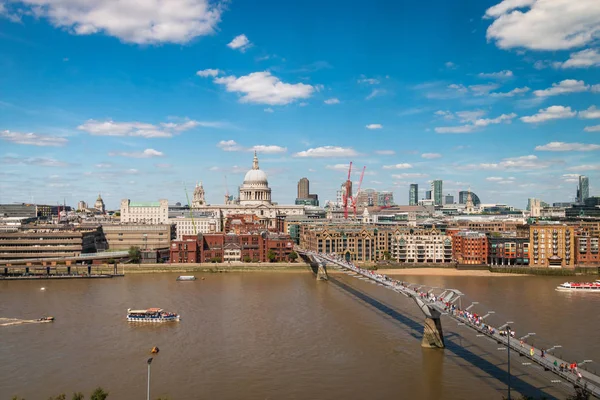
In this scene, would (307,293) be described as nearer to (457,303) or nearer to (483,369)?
(457,303)

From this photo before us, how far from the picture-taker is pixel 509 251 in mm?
61281

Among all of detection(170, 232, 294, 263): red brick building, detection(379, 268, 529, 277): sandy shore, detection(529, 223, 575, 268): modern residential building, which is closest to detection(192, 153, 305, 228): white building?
detection(170, 232, 294, 263): red brick building

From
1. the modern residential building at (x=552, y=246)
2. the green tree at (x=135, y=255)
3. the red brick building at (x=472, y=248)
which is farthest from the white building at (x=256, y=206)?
the modern residential building at (x=552, y=246)

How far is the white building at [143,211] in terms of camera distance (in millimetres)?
100625

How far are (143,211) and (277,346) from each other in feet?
265

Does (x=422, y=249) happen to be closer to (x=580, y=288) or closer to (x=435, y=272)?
(x=435, y=272)

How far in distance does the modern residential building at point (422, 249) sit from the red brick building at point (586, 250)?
46.6ft

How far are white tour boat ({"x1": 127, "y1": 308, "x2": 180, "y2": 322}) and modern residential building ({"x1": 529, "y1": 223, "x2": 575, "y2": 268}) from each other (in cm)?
4418

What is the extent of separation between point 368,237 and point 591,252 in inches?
1015

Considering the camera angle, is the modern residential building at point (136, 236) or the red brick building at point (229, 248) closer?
the red brick building at point (229, 248)

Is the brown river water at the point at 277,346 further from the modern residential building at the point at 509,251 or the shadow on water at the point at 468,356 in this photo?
the modern residential building at the point at 509,251

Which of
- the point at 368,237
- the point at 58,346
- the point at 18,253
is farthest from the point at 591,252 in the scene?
the point at 18,253

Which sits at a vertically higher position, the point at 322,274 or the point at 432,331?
the point at 432,331

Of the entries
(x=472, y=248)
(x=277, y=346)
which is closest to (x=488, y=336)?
(x=277, y=346)
